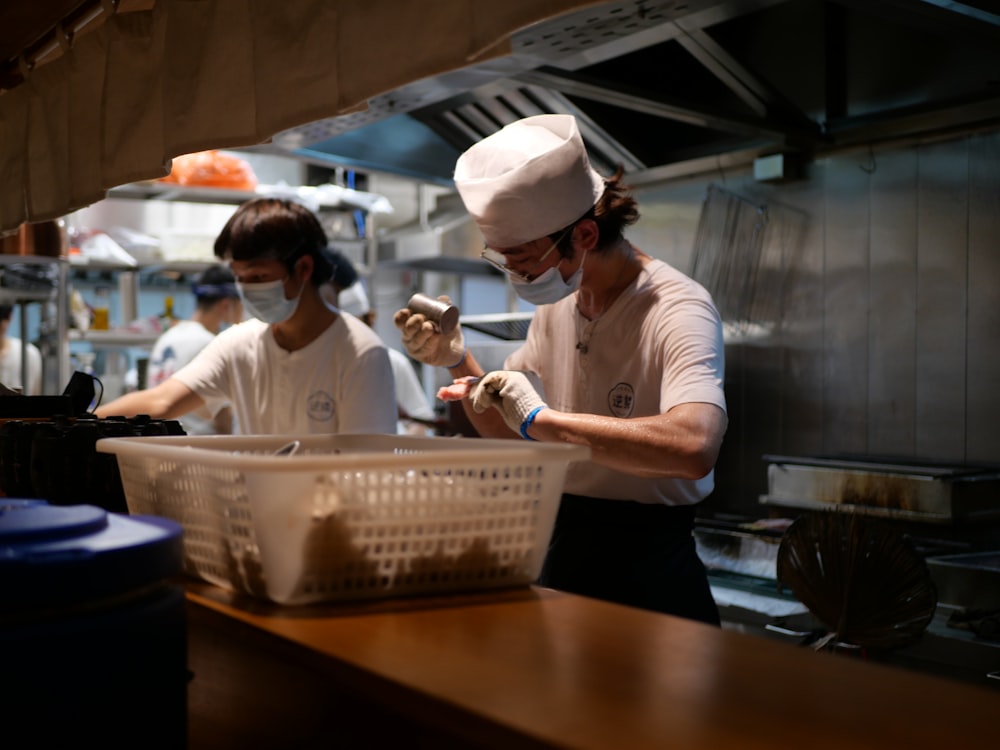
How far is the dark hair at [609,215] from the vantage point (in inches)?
84.9

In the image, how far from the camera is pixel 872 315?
3.65 m

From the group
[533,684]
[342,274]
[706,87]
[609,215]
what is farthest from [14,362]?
[533,684]

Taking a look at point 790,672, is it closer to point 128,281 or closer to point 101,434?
point 101,434

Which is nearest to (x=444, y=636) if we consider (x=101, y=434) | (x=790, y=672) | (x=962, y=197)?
(x=790, y=672)

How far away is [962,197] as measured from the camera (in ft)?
11.0

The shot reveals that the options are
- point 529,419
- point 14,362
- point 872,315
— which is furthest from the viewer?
point 14,362

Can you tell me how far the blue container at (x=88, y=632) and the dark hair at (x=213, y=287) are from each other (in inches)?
179

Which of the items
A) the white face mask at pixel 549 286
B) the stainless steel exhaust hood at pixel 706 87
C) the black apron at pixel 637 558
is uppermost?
the stainless steel exhaust hood at pixel 706 87

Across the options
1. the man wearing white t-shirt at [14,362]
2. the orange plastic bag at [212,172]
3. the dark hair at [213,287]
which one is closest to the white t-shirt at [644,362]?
the dark hair at [213,287]

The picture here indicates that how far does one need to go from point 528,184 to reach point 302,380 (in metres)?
1.07

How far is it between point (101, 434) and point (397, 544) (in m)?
0.76

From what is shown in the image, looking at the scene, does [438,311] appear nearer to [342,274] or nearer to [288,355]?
[288,355]

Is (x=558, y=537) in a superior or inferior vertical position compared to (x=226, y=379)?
inferior

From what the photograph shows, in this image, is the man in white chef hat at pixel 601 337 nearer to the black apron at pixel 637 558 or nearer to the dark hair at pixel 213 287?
the black apron at pixel 637 558
